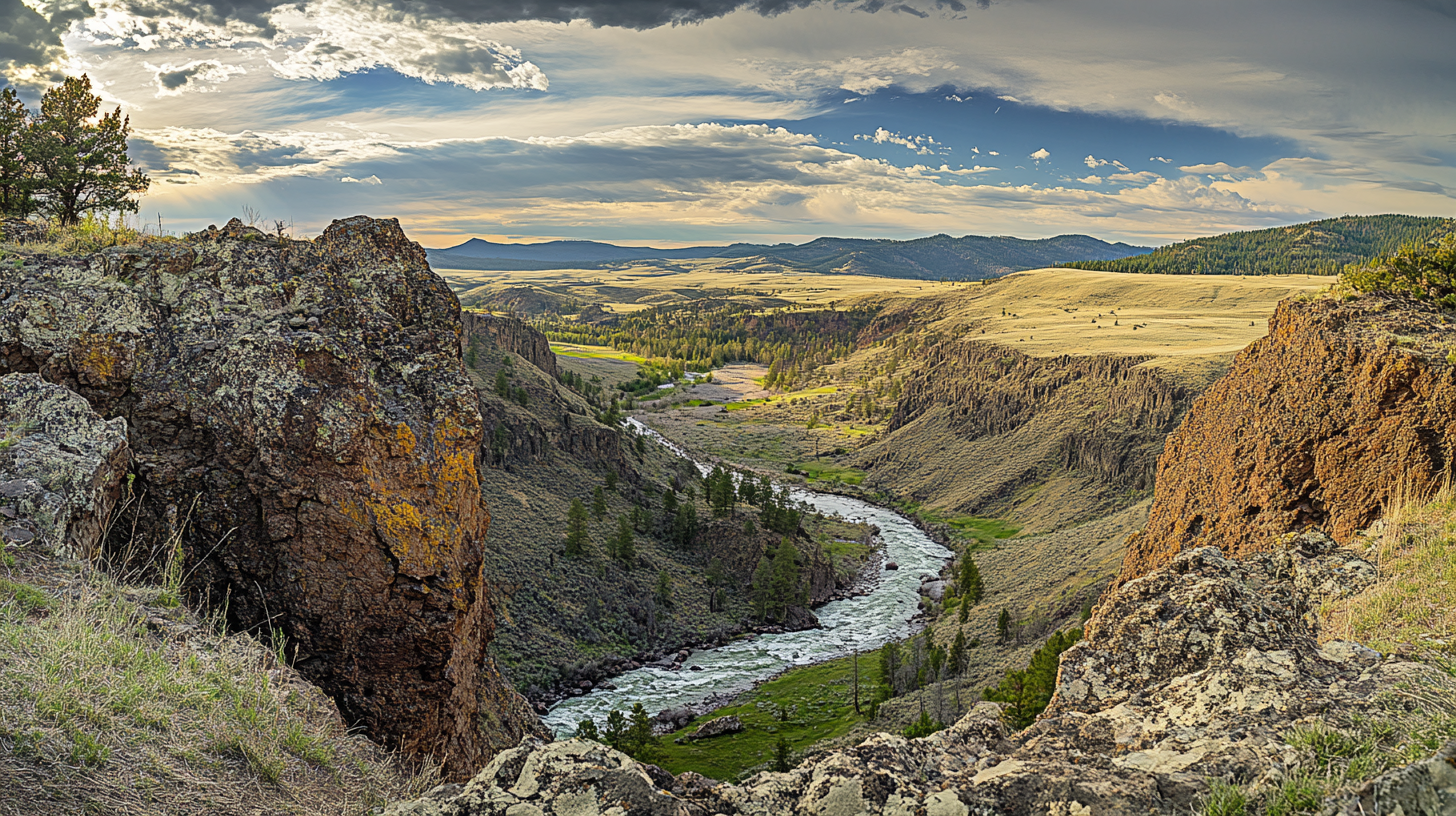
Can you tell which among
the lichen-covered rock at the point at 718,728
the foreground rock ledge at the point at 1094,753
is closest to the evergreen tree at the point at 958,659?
the lichen-covered rock at the point at 718,728

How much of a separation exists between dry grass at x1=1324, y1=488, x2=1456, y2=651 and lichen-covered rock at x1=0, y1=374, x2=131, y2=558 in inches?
546

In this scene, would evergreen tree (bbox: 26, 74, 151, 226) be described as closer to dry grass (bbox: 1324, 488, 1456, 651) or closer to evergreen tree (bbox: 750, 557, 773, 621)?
dry grass (bbox: 1324, 488, 1456, 651)

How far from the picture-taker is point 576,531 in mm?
68562

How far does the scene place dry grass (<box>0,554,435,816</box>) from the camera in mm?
5168

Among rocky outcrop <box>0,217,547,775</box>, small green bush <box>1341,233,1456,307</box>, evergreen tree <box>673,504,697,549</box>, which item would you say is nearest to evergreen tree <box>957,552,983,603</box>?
evergreen tree <box>673,504,697,549</box>

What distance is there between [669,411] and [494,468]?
121m

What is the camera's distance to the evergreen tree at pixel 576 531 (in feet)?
223

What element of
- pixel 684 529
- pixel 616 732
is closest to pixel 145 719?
pixel 616 732

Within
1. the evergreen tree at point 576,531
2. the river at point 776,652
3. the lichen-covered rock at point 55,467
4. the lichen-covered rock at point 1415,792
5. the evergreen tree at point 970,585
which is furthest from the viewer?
the evergreen tree at point 970,585

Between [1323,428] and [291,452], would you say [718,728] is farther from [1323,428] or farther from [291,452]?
[291,452]

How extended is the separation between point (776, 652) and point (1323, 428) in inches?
2341

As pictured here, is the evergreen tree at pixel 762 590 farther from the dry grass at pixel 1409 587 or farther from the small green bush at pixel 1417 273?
the dry grass at pixel 1409 587

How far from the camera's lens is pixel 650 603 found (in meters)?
68.9

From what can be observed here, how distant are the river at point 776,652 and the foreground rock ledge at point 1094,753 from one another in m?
46.3
